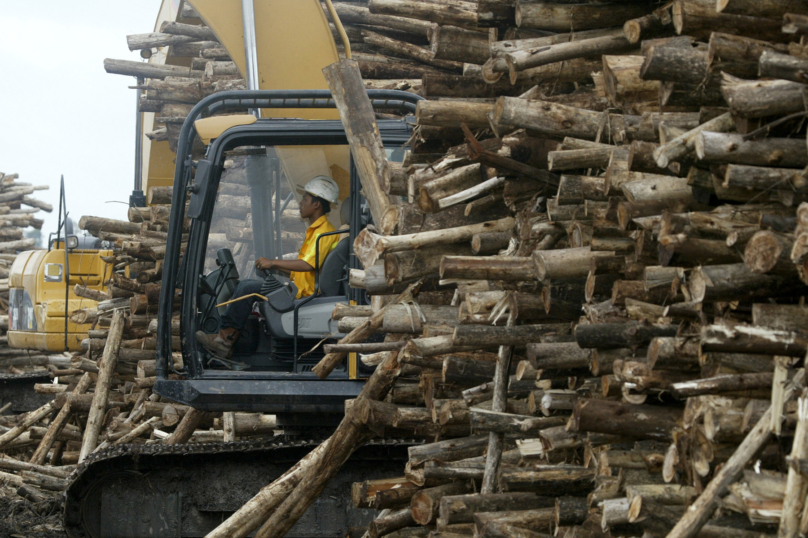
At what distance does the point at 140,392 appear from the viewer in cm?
999

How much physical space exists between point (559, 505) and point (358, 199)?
10.9ft

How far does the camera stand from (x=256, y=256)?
24.3 feet

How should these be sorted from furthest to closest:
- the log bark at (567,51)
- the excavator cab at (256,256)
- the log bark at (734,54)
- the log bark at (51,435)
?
the log bark at (51,435) < the excavator cab at (256,256) < the log bark at (567,51) < the log bark at (734,54)

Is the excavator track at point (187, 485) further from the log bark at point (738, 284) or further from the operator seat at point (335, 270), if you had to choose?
the log bark at point (738, 284)

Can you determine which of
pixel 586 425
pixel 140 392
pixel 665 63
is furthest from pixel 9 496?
pixel 665 63

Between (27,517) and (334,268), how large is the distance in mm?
4136

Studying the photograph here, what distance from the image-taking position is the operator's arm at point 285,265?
6.92 meters

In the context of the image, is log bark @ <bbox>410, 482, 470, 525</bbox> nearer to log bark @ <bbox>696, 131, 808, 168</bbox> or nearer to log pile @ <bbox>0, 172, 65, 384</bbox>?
log bark @ <bbox>696, 131, 808, 168</bbox>

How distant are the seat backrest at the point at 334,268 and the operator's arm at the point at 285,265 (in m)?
0.12

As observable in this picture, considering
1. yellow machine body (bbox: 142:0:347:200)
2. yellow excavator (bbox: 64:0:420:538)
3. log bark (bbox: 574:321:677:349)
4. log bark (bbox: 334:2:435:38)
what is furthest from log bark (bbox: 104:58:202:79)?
log bark (bbox: 574:321:677:349)

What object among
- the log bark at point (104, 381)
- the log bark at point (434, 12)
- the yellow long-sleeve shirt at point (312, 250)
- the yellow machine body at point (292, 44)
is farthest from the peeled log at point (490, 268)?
the log bark at point (104, 381)

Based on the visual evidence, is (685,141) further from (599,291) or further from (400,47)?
(400,47)

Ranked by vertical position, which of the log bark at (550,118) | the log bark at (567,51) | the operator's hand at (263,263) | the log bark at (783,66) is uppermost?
the log bark at (567,51)

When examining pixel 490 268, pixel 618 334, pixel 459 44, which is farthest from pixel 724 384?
pixel 459 44
